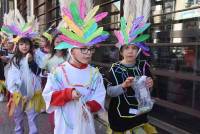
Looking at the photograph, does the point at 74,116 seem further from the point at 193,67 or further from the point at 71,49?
the point at 193,67

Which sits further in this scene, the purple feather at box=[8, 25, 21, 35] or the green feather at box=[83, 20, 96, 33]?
the purple feather at box=[8, 25, 21, 35]

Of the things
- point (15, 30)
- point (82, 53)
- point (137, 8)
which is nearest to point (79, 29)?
point (82, 53)

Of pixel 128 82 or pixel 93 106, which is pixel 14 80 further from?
pixel 128 82

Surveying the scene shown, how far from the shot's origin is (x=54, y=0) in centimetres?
1167

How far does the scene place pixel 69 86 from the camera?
3463 mm

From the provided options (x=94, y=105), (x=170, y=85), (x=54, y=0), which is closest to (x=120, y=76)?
(x=94, y=105)

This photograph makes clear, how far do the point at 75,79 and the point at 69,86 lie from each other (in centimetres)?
8

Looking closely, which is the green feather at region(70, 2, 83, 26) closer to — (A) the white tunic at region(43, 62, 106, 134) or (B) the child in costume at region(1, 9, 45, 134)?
(A) the white tunic at region(43, 62, 106, 134)

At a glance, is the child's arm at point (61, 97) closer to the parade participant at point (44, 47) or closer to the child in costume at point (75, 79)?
the child in costume at point (75, 79)

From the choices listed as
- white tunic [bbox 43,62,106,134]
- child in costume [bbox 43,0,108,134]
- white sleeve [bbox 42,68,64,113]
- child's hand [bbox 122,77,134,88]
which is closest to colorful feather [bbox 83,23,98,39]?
child in costume [bbox 43,0,108,134]

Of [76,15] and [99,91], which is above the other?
[76,15]

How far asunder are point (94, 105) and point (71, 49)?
1.76 feet

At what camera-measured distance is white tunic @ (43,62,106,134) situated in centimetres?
345

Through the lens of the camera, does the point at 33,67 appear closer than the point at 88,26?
No
